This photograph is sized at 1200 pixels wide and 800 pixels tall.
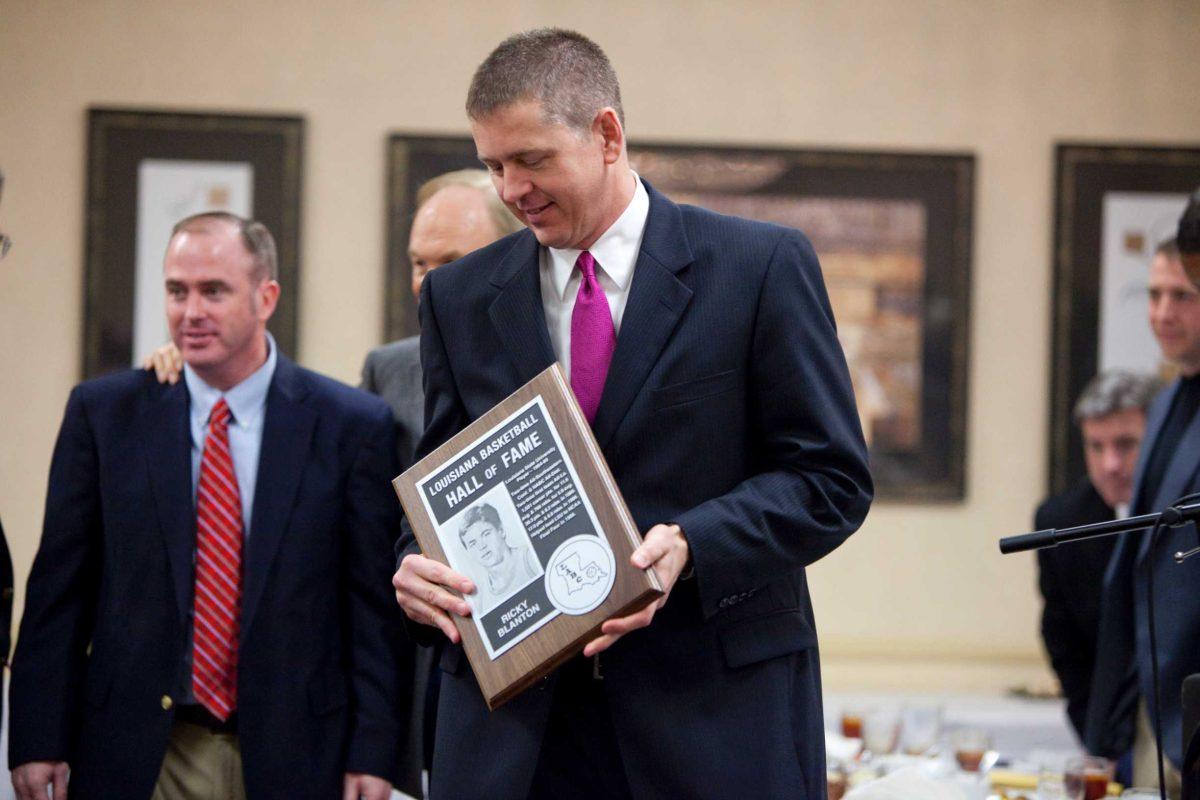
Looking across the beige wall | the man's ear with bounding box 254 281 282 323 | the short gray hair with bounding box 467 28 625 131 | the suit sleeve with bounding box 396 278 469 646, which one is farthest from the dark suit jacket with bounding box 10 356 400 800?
the beige wall

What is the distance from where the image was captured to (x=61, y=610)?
2.61 meters

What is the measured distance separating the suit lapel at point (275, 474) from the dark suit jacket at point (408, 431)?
0.67 ft

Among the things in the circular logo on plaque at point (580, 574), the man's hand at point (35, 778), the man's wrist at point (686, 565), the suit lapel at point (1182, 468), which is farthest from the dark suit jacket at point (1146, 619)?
the man's hand at point (35, 778)

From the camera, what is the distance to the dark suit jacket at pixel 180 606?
2.56 meters

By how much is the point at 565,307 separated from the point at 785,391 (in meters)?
0.31

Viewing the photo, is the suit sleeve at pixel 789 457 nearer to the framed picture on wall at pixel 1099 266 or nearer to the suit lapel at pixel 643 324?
the suit lapel at pixel 643 324

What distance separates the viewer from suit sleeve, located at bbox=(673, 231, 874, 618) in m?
1.58

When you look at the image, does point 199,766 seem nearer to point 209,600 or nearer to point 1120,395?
point 209,600

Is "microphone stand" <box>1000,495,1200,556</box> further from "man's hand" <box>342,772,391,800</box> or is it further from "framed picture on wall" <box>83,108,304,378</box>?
"framed picture on wall" <box>83,108,304,378</box>

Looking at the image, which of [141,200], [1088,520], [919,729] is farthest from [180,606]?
[141,200]

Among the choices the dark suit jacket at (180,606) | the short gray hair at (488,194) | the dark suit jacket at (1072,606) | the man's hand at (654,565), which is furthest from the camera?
the dark suit jacket at (1072,606)

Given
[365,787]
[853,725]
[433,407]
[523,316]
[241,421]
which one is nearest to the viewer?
[523,316]

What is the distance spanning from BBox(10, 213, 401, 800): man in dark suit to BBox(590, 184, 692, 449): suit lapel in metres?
1.09

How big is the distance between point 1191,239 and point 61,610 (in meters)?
2.14
